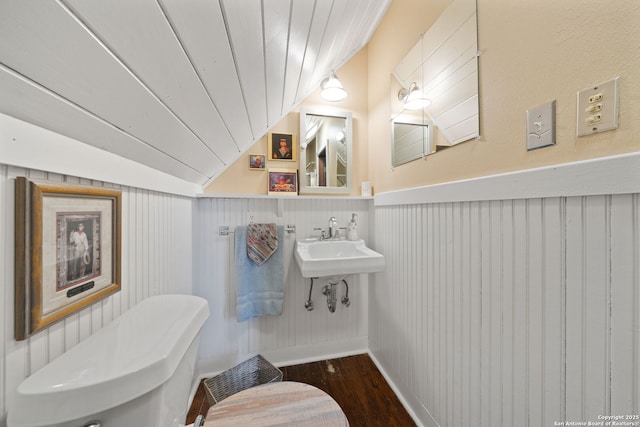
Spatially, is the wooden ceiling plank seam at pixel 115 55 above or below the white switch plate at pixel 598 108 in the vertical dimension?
above

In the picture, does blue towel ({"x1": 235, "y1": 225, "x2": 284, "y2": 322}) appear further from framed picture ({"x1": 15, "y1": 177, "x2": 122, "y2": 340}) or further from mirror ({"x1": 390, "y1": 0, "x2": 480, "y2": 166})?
mirror ({"x1": 390, "y1": 0, "x2": 480, "y2": 166})

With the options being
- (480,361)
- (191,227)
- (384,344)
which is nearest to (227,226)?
(191,227)

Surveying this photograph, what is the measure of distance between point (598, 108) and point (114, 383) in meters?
1.23

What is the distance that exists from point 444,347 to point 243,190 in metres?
1.56

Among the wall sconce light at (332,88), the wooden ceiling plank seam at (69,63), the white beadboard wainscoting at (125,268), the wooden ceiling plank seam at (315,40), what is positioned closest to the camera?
the wooden ceiling plank seam at (69,63)

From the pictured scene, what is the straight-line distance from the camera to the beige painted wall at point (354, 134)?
1.72 metres

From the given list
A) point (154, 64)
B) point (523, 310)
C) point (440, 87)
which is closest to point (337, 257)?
point (523, 310)

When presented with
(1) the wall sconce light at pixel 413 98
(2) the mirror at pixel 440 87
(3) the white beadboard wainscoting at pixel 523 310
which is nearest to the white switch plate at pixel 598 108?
(3) the white beadboard wainscoting at pixel 523 310

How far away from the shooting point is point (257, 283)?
1656 millimetres

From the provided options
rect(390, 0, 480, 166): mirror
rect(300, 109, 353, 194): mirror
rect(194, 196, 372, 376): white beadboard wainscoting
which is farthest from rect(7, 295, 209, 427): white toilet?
rect(300, 109, 353, 194): mirror

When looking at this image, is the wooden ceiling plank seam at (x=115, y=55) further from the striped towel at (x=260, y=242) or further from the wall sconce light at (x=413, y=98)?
the wall sconce light at (x=413, y=98)

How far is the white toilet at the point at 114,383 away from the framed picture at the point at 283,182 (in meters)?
1.21

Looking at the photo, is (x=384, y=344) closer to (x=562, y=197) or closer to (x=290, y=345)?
(x=290, y=345)

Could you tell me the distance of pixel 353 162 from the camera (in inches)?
76.7
